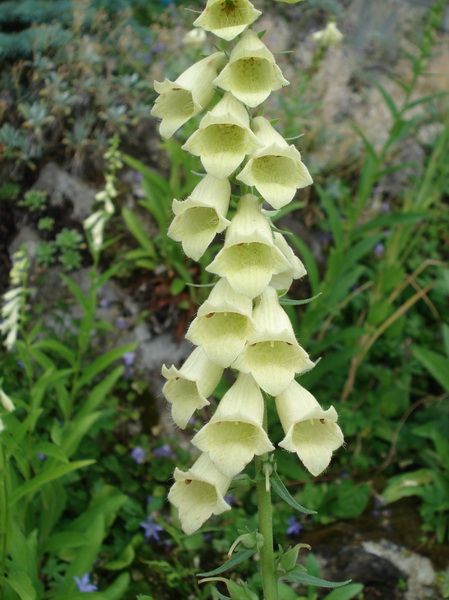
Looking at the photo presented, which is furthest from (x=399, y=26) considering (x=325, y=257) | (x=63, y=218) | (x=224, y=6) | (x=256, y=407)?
(x=256, y=407)

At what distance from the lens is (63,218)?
455 cm

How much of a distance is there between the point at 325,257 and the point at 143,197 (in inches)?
64.5

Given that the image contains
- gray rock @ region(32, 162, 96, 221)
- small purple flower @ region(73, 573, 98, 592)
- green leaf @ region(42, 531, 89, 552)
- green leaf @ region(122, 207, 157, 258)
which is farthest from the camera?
gray rock @ region(32, 162, 96, 221)

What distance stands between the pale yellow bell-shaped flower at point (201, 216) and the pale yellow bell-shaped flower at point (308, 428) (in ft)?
1.72

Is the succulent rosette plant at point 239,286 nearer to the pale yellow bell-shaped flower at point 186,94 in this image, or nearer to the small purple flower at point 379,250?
the pale yellow bell-shaped flower at point 186,94

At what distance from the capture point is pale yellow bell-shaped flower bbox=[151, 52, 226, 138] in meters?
1.74

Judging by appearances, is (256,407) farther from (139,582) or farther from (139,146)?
(139,146)

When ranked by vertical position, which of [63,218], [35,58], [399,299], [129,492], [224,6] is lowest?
[399,299]

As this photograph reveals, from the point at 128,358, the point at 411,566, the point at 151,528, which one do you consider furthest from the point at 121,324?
the point at 411,566

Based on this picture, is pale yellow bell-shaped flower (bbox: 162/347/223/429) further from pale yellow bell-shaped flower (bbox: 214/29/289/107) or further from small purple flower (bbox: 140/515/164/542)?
small purple flower (bbox: 140/515/164/542)

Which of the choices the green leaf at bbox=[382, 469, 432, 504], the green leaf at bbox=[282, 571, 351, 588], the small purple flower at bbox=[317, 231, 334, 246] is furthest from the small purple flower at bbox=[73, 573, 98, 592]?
the small purple flower at bbox=[317, 231, 334, 246]

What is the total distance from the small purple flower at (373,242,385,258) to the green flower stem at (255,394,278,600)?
3456 millimetres

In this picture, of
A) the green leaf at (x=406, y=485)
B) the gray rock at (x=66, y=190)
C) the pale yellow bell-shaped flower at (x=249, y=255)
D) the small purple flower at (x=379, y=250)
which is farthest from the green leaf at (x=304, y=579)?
the small purple flower at (x=379, y=250)

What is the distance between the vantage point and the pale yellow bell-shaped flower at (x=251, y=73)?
5.37 feet
